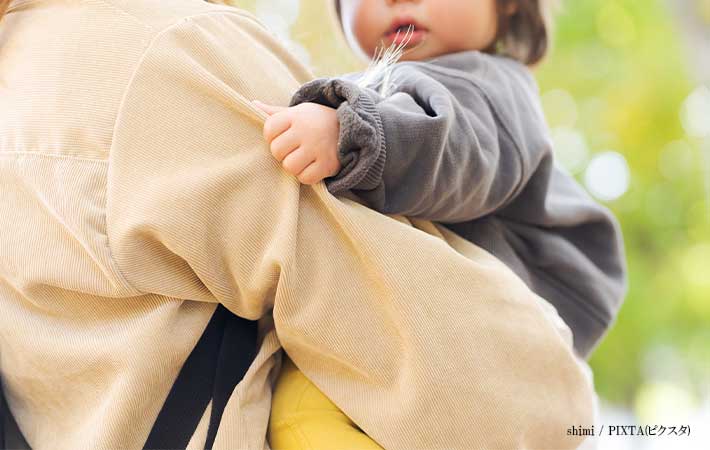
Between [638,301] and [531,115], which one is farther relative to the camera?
[638,301]

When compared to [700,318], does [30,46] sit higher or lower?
higher

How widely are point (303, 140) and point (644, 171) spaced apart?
14.0 feet

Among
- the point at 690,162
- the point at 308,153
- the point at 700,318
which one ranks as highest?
the point at 308,153

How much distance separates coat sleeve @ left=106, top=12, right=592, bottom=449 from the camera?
92 centimetres

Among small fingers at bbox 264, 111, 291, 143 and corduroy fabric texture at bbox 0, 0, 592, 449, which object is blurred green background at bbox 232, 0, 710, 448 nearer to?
corduroy fabric texture at bbox 0, 0, 592, 449

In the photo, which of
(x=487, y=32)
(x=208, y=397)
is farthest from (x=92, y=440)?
(x=487, y=32)

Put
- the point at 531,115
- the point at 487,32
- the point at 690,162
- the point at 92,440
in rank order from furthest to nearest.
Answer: the point at 690,162 → the point at 487,32 → the point at 531,115 → the point at 92,440

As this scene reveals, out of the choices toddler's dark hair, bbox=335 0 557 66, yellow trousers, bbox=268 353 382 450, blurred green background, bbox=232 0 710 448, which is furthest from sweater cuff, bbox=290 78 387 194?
blurred green background, bbox=232 0 710 448

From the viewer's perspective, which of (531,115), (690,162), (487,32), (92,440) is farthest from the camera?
(690,162)

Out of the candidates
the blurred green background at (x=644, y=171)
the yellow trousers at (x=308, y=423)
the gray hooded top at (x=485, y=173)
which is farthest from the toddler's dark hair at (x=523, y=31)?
the blurred green background at (x=644, y=171)

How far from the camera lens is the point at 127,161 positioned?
93 centimetres

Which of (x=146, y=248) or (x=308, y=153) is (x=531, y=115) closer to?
(x=308, y=153)

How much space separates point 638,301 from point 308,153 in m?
4.35

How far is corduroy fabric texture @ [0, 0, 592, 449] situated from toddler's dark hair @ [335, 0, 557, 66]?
2.56 feet
